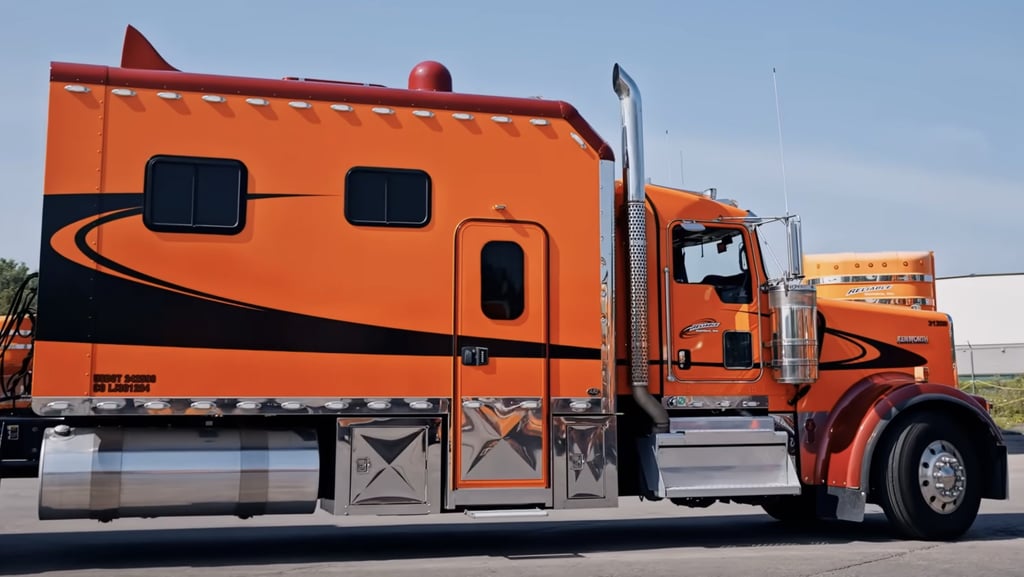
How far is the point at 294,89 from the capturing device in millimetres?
8508

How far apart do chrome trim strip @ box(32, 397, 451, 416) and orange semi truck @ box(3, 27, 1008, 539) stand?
0.02m

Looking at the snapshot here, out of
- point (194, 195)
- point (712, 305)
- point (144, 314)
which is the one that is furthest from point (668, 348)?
point (144, 314)

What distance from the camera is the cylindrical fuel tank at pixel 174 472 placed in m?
7.74

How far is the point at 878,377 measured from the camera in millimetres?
10141

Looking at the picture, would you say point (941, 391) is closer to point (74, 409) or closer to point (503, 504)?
point (503, 504)

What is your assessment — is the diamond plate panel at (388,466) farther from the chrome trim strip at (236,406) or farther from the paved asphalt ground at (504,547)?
the paved asphalt ground at (504,547)

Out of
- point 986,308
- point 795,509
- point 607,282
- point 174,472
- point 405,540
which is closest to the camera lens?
point 174,472

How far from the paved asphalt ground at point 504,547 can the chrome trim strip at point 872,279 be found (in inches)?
117

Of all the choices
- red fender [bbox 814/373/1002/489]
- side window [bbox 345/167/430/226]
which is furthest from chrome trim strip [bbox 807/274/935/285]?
side window [bbox 345/167/430/226]

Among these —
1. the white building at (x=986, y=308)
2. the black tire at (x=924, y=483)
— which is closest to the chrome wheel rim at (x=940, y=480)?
the black tire at (x=924, y=483)

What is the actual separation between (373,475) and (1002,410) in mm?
23091

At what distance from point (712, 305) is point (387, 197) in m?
3.36

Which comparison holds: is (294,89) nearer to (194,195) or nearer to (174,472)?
(194,195)

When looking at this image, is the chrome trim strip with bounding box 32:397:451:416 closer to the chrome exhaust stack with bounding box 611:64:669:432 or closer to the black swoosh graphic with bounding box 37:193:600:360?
the black swoosh graphic with bounding box 37:193:600:360
